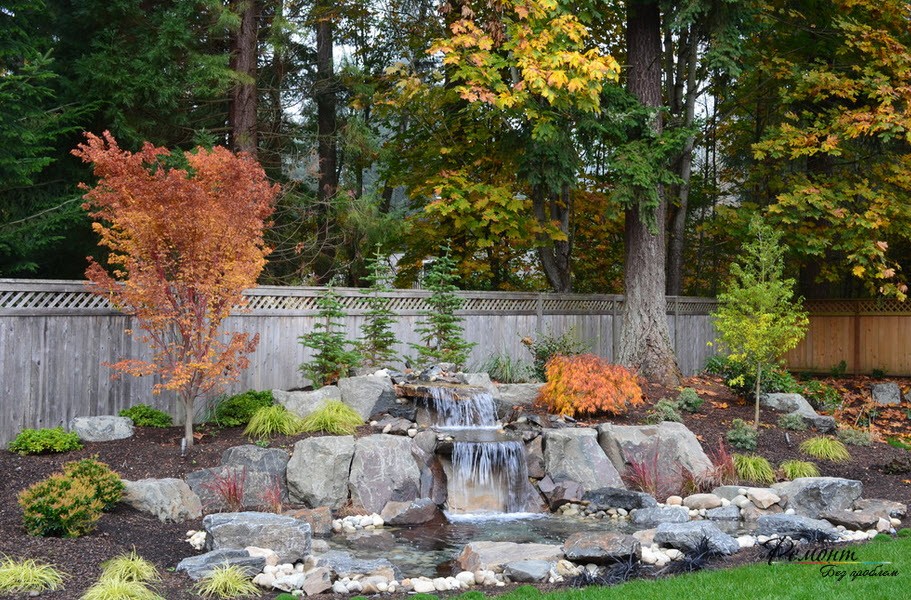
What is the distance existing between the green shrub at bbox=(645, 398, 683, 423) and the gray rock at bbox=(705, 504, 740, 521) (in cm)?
260

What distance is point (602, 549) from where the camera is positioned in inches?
277

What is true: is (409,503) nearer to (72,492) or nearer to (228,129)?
(72,492)

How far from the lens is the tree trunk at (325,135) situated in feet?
53.1

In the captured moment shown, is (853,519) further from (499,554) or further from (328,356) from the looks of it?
(328,356)

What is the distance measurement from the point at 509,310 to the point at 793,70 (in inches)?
290

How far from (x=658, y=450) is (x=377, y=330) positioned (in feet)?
15.0

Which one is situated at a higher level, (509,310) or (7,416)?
(509,310)

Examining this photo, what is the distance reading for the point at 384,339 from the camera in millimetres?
12984

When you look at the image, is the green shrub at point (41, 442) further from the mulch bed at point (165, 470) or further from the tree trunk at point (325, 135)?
the tree trunk at point (325, 135)

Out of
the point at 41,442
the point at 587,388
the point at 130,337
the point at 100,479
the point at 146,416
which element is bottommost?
the point at 100,479

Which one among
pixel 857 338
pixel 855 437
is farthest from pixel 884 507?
pixel 857 338

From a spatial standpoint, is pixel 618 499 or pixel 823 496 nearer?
pixel 823 496

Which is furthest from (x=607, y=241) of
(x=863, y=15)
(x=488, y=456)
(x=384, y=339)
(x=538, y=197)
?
(x=488, y=456)

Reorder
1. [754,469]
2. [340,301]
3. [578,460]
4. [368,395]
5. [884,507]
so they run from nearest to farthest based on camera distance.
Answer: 1. [884,507]
2. [578,460]
3. [754,469]
4. [368,395]
5. [340,301]
